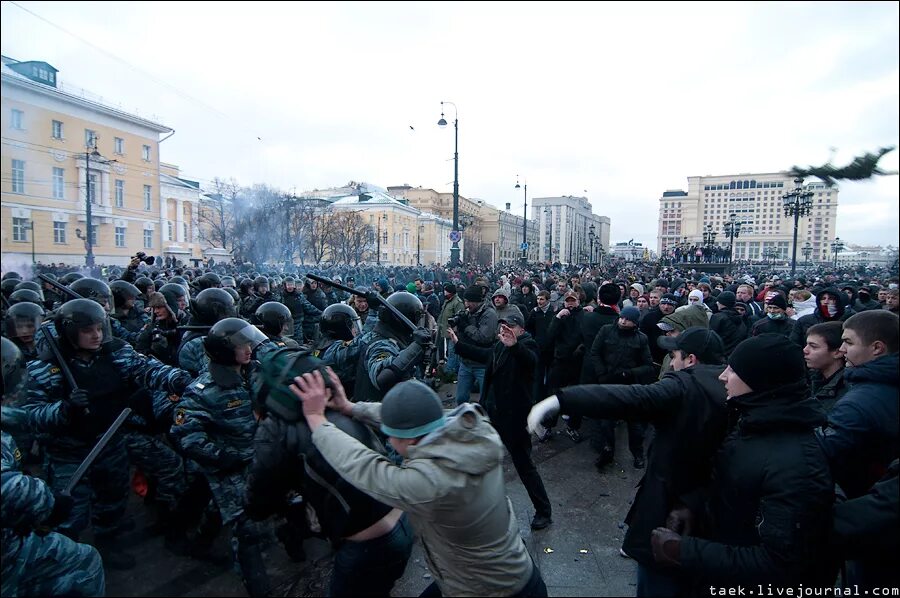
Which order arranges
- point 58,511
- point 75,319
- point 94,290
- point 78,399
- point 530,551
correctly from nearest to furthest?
point 58,511, point 78,399, point 75,319, point 530,551, point 94,290

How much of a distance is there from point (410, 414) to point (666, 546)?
121 centimetres

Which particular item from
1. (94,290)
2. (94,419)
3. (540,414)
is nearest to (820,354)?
(540,414)

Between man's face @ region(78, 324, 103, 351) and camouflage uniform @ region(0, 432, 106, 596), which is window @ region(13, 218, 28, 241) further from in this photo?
man's face @ region(78, 324, 103, 351)

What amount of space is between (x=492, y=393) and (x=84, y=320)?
335 cm

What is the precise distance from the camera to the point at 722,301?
7.54 metres

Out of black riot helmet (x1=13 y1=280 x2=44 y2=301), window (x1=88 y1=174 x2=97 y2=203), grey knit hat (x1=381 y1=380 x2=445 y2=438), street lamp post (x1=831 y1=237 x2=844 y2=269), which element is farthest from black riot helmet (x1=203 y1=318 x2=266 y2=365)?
street lamp post (x1=831 y1=237 x2=844 y2=269)

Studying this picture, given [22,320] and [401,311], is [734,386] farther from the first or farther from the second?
[22,320]

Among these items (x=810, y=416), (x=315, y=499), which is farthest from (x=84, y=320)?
(x=810, y=416)

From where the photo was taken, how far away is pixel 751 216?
30906 mm

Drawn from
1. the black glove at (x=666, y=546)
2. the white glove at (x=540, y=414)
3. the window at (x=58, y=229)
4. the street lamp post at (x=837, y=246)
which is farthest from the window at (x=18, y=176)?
the street lamp post at (x=837, y=246)

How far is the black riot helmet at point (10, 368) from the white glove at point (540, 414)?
7.17 ft

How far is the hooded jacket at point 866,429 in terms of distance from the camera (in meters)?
2.47

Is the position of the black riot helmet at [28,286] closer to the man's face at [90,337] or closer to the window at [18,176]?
the man's face at [90,337]

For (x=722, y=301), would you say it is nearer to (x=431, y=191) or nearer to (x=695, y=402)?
(x=695, y=402)
